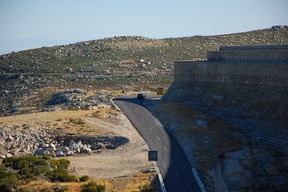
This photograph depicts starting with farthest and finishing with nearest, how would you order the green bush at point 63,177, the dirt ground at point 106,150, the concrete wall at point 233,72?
the concrete wall at point 233,72 → the dirt ground at point 106,150 → the green bush at point 63,177

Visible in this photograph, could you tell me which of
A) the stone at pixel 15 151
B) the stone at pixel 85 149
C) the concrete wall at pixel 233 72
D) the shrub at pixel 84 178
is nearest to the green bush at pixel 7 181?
the shrub at pixel 84 178

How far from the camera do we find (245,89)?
42.7 m

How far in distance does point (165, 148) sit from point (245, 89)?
487 inches

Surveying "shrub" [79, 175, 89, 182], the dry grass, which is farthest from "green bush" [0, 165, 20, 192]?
"shrub" [79, 175, 89, 182]

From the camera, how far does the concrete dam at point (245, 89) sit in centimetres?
3681

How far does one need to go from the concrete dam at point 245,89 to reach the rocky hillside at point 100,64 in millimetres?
26235

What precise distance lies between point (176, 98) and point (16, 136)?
2221 centimetres

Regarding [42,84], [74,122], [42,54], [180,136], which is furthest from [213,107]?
[42,54]

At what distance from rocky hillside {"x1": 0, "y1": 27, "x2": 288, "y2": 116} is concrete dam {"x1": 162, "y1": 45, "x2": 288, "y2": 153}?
86.1 feet

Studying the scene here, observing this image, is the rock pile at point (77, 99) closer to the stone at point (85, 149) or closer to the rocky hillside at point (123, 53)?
the stone at point (85, 149)

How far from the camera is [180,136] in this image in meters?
39.9

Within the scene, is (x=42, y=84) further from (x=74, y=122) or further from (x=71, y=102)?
(x=74, y=122)

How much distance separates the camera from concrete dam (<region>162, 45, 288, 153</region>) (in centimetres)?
3681

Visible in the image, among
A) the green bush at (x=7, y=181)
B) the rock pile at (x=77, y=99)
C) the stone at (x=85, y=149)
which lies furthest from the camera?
the rock pile at (x=77, y=99)
